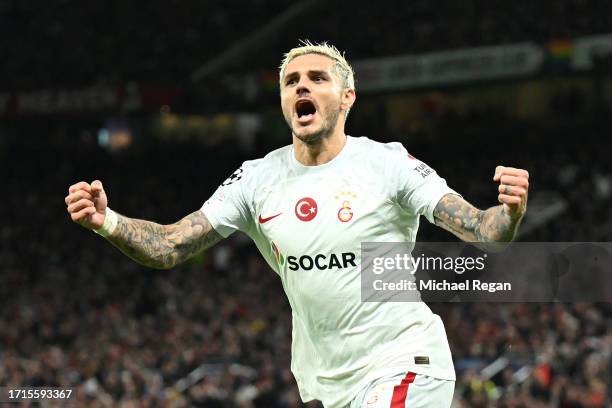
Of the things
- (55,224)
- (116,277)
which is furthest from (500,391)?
(55,224)

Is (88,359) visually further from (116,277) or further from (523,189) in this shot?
(523,189)

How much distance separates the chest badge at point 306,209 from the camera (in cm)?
503

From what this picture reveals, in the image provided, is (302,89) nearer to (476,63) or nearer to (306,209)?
(306,209)

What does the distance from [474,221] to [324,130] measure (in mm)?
Result: 897

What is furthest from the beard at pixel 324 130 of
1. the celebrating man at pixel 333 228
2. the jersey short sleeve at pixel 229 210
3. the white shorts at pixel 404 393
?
the white shorts at pixel 404 393

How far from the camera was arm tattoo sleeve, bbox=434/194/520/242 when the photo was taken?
451cm

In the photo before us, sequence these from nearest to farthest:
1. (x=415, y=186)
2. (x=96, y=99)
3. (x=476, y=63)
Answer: (x=415, y=186) < (x=476, y=63) < (x=96, y=99)

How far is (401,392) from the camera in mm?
4754

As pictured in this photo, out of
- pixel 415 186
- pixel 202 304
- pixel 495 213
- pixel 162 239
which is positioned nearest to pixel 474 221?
pixel 495 213

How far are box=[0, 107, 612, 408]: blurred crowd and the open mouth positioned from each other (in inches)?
398

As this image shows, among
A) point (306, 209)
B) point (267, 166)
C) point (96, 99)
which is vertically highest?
point (96, 99)

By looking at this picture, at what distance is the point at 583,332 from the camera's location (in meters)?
16.7

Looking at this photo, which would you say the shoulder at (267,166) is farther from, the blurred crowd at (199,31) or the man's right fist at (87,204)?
the blurred crowd at (199,31)

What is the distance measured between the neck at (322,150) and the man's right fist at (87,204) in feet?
3.29
